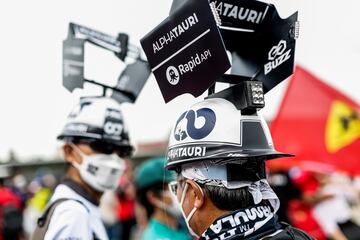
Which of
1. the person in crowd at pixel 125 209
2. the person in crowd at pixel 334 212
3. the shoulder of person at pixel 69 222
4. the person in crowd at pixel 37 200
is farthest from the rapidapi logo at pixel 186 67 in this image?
the person in crowd at pixel 125 209

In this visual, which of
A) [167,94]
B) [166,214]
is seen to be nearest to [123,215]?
[166,214]

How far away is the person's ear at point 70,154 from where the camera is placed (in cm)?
461

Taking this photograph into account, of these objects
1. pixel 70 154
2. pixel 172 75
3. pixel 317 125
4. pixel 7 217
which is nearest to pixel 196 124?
pixel 172 75

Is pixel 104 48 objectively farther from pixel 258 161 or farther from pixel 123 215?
pixel 123 215

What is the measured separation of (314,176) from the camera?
8484 mm

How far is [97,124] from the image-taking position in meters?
4.60

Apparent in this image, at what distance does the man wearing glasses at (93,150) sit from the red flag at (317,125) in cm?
370

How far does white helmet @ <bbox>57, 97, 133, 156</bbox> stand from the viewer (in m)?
4.59

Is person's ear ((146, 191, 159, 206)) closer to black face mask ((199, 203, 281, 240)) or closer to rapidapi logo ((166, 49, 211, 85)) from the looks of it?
rapidapi logo ((166, 49, 211, 85))

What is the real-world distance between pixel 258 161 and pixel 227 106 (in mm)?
Result: 286

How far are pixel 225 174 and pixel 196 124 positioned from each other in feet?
0.93

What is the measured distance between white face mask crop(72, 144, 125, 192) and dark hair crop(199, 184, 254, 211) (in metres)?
1.81

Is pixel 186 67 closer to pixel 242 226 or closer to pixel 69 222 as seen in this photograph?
pixel 242 226

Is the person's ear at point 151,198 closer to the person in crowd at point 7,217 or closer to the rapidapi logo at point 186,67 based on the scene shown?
the rapidapi logo at point 186,67
